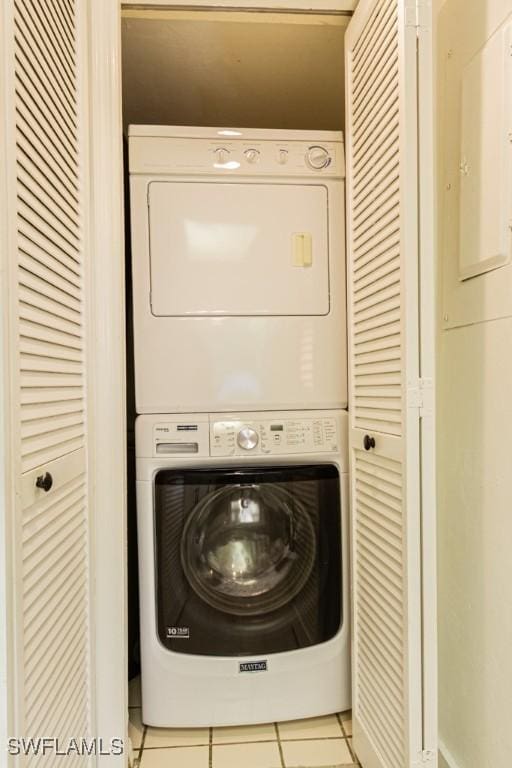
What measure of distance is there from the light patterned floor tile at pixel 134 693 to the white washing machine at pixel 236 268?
3.17ft

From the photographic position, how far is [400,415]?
41.3 inches

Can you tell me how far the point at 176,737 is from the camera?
142 cm

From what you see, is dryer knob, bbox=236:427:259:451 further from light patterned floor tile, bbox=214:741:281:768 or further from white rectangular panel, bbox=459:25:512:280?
light patterned floor tile, bbox=214:741:281:768

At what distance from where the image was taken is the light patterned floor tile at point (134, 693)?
154cm

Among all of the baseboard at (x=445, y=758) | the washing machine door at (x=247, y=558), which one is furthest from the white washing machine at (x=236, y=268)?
the baseboard at (x=445, y=758)

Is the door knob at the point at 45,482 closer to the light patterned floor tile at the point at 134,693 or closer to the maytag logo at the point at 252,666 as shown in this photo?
the maytag logo at the point at 252,666

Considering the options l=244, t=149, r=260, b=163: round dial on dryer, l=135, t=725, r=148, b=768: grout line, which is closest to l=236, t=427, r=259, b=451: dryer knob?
l=244, t=149, r=260, b=163: round dial on dryer

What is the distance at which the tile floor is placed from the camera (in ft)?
4.37

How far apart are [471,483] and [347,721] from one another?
0.93 m

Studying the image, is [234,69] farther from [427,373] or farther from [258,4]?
[427,373]

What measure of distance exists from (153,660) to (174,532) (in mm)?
374

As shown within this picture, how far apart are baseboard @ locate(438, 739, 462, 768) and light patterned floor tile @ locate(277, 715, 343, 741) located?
1.08 feet

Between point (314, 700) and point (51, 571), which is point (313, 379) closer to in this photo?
point (51, 571)

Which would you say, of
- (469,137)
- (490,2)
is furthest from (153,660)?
(490,2)
